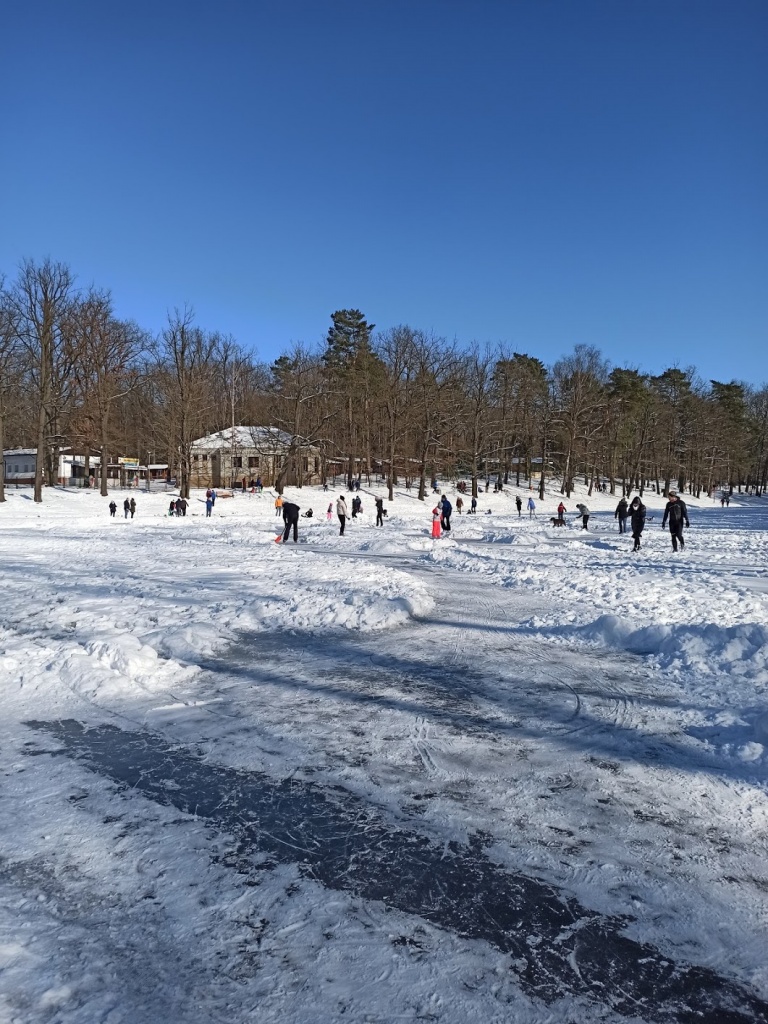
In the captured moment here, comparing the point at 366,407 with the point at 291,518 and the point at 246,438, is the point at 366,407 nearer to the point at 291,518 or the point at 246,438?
the point at 246,438

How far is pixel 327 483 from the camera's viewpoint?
189ft

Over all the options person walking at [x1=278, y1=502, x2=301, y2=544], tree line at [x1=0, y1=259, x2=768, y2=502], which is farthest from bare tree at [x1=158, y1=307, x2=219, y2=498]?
person walking at [x1=278, y1=502, x2=301, y2=544]

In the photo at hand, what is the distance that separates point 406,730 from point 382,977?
8.41 ft

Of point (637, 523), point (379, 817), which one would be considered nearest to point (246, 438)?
point (637, 523)

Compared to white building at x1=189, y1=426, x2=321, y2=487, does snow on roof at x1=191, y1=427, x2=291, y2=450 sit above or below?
above

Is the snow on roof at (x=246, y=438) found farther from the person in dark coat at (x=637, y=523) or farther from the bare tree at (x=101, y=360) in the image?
the person in dark coat at (x=637, y=523)

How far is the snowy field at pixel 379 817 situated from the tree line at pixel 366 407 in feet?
122

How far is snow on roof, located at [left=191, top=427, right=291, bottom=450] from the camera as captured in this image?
53.8 meters

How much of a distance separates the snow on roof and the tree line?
3.62 ft

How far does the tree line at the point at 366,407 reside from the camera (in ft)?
144

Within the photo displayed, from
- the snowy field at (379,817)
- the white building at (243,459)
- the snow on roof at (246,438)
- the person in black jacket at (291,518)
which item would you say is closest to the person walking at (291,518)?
the person in black jacket at (291,518)

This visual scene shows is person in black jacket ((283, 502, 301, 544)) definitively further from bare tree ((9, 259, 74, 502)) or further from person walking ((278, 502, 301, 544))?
bare tree ((9, 259, 74, 502))

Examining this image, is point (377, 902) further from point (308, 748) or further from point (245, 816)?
point (308, 748)

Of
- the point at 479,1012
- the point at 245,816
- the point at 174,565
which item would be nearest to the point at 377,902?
the point at 479,1012
